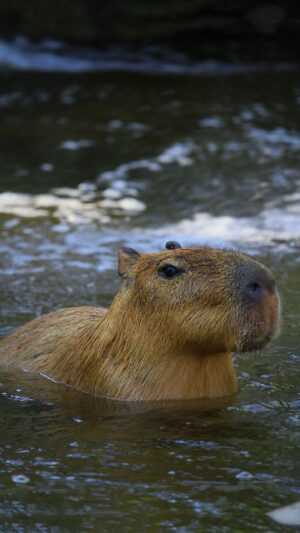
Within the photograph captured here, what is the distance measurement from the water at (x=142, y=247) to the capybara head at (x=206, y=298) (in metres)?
0.36

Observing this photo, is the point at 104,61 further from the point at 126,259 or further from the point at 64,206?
the point at 126,259

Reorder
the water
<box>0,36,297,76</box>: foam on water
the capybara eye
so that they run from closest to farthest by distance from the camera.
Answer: the water < the capybara eye < <box>0,36,297,76</box>: foam on water

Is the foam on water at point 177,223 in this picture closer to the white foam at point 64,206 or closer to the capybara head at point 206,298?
the white foam at point 64,206

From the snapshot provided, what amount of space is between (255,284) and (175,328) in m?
0.41

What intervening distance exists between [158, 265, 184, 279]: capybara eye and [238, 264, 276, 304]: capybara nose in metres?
0.29

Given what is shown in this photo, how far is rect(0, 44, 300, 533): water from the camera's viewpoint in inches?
157

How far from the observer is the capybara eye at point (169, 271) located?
482 centimetres

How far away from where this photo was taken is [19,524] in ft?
12.3

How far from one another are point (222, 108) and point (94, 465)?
7.60 meters

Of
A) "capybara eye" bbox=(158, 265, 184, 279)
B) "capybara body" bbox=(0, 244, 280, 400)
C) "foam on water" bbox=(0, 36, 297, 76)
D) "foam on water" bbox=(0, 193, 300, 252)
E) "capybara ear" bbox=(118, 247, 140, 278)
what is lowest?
"capybara body" bbox=(0, 244, 280, 400)

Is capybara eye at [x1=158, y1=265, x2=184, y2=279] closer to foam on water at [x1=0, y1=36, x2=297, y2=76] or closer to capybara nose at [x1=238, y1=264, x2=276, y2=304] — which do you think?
capybara nose at [x1=238, y1=264, x2=276, y2=304]

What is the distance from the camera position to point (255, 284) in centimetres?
463

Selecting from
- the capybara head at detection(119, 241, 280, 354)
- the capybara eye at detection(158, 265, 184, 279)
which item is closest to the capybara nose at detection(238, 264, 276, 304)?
the capybara head at detection(119, 241, 280, 354)

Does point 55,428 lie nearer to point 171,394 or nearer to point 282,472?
point 171,394
